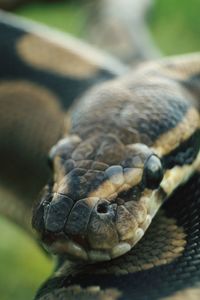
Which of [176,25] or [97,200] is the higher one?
[97,200]

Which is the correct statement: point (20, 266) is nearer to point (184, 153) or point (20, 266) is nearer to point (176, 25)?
point (184, 153)

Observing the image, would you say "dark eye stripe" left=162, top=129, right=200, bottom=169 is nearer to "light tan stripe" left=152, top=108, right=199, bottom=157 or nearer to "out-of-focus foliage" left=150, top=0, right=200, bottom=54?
"light tan stripe" left=152, top=108, right=199, bottom=157

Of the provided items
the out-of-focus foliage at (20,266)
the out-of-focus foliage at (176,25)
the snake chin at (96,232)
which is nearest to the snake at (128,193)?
the snake chin at (96,232)

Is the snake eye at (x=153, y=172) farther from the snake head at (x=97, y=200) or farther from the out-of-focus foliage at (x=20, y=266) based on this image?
the out-of-focus foliage at (x=20, y=266)

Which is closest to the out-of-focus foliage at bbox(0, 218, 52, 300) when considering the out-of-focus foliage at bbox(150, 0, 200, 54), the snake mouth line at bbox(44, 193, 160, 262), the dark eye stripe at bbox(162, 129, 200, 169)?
the dark eye stripe at bbox(162, 129, 200, 169)

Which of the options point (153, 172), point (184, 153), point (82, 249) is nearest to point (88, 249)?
point (82, 249)

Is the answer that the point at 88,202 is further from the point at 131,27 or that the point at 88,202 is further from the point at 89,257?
the point at 131,27
